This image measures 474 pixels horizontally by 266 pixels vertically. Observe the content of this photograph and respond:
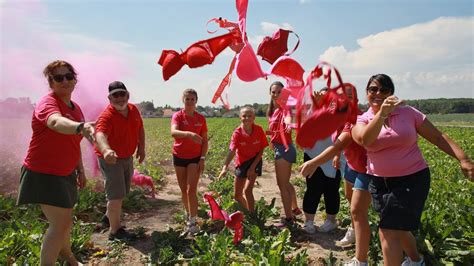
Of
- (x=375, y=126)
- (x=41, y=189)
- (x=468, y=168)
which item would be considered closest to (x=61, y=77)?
(x=41, y=189)

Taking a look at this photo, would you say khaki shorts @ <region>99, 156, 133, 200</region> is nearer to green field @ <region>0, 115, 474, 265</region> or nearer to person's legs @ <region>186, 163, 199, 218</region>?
green field @ <region>0, 115, 474, 265</region>

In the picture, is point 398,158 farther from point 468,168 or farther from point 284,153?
point 284,153

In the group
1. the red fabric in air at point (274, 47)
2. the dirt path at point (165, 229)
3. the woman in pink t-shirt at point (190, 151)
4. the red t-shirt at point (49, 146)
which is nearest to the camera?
the red fabric in air at point (274, 47)

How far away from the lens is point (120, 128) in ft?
13.8

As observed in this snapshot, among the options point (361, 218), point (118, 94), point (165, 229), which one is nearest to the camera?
point (361, 218)

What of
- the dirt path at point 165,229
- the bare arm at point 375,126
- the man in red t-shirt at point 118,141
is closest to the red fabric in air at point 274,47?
the bare arm at point 375,126

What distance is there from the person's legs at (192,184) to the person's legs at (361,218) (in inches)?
84.3

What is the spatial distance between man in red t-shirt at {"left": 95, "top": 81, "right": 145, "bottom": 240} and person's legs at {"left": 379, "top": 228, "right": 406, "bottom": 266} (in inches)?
111

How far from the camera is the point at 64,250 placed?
3.46m

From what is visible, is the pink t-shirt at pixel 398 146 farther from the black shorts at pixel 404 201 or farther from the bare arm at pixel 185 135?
the bare arm at pixel 185 135

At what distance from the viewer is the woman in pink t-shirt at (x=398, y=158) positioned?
8.65 feet

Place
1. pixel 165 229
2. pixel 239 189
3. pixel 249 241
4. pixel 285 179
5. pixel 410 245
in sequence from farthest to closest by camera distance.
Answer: pixel 165 229 < pixel 239 189 < pixel 285 179 < pixel 249 241 < pixel 410 245

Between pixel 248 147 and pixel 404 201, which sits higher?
pixel 248 147

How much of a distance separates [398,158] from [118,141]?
300cm
